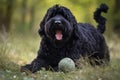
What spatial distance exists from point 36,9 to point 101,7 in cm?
2334

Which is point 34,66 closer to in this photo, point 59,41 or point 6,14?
point 59,41

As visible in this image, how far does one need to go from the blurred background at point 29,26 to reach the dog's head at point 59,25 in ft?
3.79

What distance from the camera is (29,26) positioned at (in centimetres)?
3406

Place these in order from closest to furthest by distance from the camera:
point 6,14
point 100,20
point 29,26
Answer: point 100,20, point 6,14, point 29,26

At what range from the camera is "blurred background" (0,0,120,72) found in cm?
1272

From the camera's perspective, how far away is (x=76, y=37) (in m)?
11.0

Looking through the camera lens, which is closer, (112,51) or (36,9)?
(112,51)

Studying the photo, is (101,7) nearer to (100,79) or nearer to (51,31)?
(51,31)

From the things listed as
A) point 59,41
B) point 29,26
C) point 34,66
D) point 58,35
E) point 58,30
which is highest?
point 58,30

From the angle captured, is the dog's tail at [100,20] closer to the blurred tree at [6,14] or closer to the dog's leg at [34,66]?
the dog's leg at [34,66]

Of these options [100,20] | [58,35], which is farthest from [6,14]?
[58,35]

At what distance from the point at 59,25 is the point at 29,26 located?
78.3 ft

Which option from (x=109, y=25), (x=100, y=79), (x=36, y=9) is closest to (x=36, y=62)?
(x=100, y=79)

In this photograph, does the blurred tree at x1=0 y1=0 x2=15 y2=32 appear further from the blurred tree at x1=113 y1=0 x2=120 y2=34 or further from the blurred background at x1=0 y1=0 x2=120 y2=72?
the blurred tree at x1=113 y1=0 x2=120 y2=34
